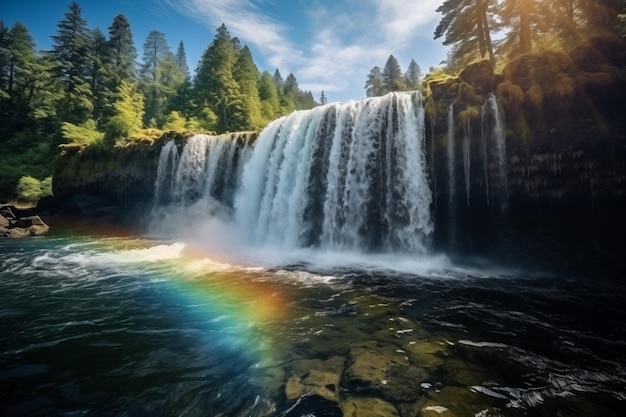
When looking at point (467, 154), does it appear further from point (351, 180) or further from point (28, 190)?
point (28, 190)

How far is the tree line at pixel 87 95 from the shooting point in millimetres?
34688

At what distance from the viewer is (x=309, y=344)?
5445 mm

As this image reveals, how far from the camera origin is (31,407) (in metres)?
3.72

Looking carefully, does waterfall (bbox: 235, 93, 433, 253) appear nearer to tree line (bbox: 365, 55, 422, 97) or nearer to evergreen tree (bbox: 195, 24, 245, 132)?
evergreen tree (bbox: 195, 24, 245, 132)

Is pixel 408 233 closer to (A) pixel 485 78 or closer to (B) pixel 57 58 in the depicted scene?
(A) pixel 485 78

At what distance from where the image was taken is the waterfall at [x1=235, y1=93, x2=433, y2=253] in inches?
532

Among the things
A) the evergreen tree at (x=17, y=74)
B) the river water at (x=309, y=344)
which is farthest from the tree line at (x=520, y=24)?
the evergreen tree at (x=17, y=74)

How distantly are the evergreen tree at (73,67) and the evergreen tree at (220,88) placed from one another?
14.4 meters

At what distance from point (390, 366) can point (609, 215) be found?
1110 cm

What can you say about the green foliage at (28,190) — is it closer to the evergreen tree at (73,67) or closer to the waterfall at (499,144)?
the evergreen tree at (73,67)

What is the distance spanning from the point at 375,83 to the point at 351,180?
47834mm

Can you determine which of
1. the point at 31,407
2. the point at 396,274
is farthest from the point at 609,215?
the point at 31,407

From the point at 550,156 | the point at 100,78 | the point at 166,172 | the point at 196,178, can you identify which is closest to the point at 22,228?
the point at 166,172

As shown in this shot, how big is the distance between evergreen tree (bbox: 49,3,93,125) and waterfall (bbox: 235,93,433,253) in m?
34.6
